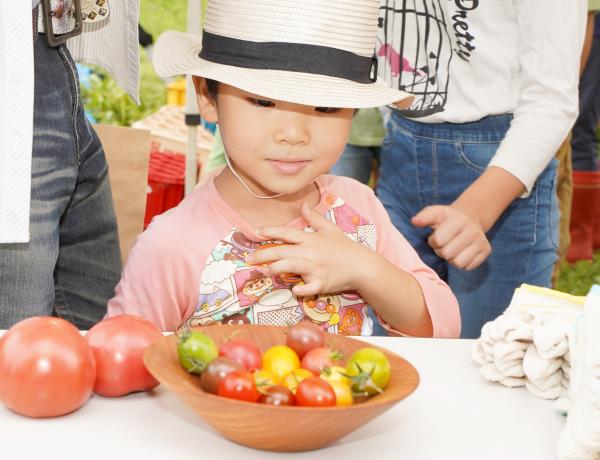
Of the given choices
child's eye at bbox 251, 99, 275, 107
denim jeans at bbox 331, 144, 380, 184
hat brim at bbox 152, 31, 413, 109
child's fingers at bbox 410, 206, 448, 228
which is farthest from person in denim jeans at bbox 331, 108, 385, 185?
child's eye at bbox 251, 99, 275, 107

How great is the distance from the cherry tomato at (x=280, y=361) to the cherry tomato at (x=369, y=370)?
0.20 ft

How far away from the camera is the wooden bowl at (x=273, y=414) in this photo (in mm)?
959

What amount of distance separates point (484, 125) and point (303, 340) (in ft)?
3.69

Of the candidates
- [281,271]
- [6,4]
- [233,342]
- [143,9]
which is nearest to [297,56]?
[281,271]

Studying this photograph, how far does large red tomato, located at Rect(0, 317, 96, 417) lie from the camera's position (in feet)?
3.46

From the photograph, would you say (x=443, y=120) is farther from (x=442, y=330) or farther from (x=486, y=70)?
(x=442, y=330)

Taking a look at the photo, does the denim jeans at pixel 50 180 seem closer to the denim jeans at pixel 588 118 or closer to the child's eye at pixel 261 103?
the child's eye at pixel 261 103

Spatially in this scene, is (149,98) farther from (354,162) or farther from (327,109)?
(327,109)

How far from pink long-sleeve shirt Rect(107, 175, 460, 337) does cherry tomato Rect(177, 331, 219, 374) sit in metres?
0.48

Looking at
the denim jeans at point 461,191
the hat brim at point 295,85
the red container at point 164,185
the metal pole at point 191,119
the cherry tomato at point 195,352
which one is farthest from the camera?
the red container at point 164,185

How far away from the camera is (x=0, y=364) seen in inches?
42.4

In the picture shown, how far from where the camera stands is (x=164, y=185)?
365 centimetres

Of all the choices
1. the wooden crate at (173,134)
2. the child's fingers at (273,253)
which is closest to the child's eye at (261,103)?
the child's fingers at (273,253)

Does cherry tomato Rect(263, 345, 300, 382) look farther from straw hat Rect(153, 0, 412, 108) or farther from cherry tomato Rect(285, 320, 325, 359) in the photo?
straw hat Rect(153, 0, 412, 108)
